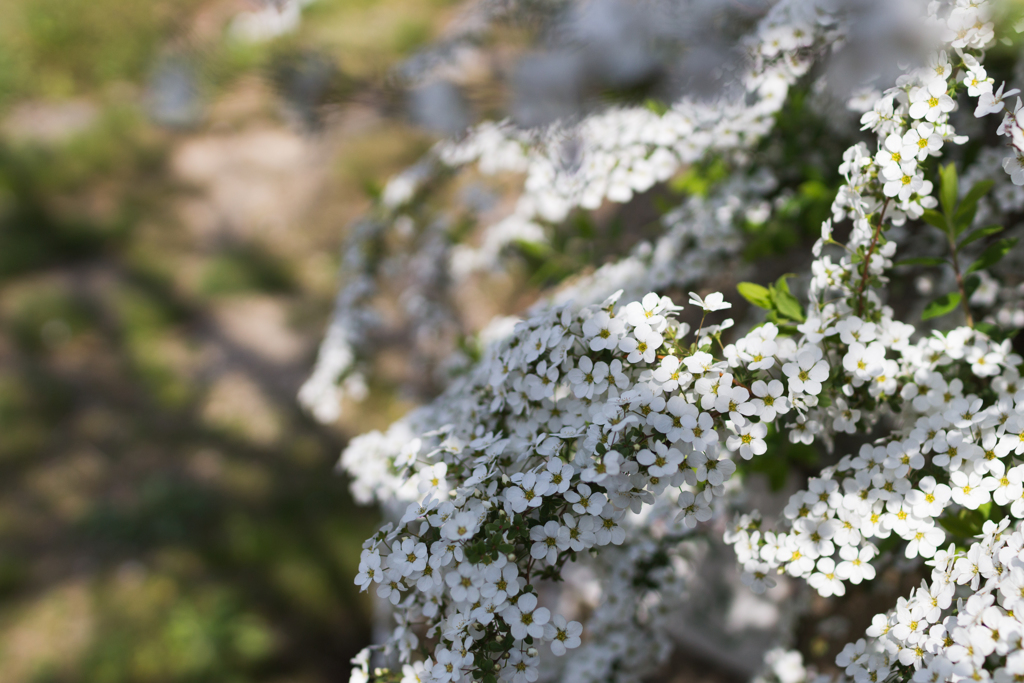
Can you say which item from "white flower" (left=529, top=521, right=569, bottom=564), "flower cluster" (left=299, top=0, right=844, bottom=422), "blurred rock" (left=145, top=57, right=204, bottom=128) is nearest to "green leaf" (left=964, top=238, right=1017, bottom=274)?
"flower cluster" (left=299, top=0, right=844, bottom=422)

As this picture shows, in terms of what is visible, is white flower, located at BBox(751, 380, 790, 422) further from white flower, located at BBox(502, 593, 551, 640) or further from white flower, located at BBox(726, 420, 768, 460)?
Answer: white flower, located at BBox(502, 593, 551, 640)

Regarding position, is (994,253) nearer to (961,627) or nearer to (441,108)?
(961,627)

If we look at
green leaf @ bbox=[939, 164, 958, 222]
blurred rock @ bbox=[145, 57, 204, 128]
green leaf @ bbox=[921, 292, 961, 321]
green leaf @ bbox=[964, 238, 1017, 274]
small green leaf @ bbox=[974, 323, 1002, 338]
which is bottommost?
small green leaf @ bbox=[974, 323, 1002, 338]

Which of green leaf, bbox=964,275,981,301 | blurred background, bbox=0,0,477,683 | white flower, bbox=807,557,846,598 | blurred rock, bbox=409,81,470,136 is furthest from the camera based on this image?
blurred background, bbox=0,0,477,683

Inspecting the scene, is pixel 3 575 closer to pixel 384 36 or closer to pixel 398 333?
pixel 398 333

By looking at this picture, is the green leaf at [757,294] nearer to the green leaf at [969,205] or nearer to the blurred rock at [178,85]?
the green leaf at [969,205]

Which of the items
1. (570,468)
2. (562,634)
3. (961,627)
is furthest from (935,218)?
(562,634)

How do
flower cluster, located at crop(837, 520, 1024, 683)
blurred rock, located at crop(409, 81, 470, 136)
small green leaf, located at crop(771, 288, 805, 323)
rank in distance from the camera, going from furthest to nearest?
blurred rock, located at crop(409, 81, 470, 136)
small green leaf, located at crop(771, 288, 805, 323)
flower cluster, located at crop(837, 520, 1024, 683)
